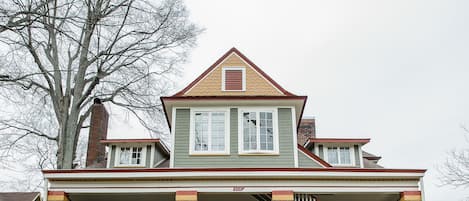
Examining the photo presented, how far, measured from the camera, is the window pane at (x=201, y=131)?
1644 centimetres

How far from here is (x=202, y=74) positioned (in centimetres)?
1780

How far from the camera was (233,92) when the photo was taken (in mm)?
17422

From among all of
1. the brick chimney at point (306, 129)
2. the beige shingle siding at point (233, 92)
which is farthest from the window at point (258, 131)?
the brick chimney at point (306, 129)

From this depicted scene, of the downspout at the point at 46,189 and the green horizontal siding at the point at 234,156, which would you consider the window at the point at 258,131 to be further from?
the downspout at the point at 46,189

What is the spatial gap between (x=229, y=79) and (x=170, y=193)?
4.41 meters

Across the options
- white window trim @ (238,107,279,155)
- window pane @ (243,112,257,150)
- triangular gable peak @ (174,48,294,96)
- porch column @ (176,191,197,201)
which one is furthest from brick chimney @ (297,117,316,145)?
porch column @ (176,191,197,201)

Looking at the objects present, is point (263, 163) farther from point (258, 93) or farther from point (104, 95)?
point (104, 95)

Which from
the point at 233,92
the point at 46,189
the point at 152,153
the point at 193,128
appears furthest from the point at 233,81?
the point at 46,189

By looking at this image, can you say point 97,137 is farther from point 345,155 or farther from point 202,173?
point 345,155

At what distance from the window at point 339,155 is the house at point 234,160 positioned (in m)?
0.03

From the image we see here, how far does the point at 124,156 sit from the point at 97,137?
3118 mm

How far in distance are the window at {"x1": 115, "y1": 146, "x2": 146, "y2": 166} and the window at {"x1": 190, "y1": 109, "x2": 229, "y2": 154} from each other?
2165 millimetres

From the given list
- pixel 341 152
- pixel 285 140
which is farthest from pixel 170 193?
pixel 341 152

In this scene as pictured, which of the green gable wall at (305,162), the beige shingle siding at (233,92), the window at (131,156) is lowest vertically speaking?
the green gable wall at (305,162)
